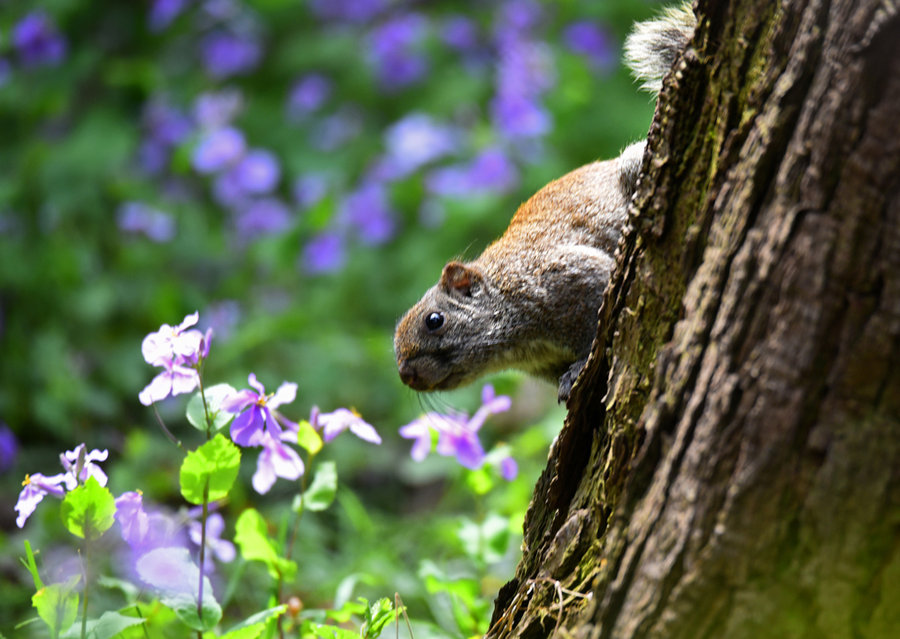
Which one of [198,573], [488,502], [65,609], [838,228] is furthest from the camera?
[488,502]

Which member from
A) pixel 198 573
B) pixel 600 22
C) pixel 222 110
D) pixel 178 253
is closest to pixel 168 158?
pixel 222 110

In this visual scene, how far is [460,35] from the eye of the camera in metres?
5.79

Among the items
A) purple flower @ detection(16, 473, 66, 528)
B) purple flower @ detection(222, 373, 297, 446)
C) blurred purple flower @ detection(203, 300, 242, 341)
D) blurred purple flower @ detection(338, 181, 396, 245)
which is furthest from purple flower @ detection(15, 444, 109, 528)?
blurred purple flower @ detection(338, 181, 396, 245)

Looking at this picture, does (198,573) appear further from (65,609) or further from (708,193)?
(708,193)

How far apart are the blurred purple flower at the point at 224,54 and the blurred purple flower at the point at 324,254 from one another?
121 cm

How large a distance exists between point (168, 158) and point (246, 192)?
58cm

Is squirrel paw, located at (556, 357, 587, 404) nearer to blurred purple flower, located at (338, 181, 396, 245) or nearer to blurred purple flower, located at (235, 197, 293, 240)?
blurred purple flower, located at (338, 181, 396, 245)

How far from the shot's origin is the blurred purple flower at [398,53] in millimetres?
5602

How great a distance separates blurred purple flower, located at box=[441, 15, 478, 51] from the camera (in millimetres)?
5789

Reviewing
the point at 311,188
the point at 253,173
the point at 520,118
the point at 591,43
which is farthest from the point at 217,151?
the point at 591,43

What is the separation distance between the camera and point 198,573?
1.76 meters

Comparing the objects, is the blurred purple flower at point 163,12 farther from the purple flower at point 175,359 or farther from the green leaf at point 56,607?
the green leaf at point 56,607

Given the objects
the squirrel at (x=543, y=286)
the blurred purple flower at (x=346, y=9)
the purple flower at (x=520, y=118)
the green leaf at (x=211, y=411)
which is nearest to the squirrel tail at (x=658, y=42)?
the squirrel at (x=543, y=286)

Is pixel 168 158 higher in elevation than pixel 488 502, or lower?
higher
